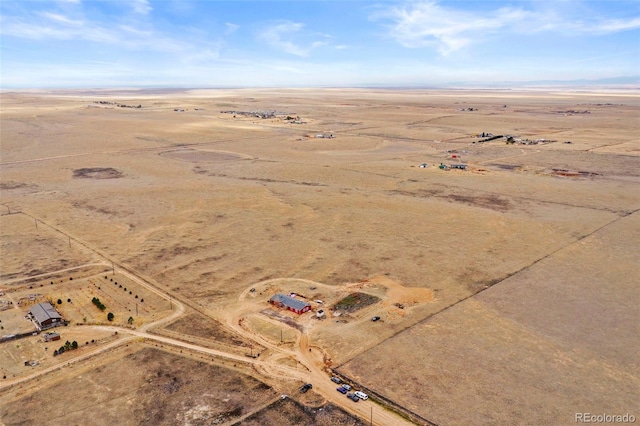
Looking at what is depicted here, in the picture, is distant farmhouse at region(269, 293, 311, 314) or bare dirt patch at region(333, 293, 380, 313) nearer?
distant farmhouse at region(269, 293, 311, 314)

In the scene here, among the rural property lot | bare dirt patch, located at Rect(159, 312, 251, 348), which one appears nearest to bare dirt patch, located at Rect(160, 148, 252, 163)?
bare dirt patch, located at Rect(159, 312, 251, 348)

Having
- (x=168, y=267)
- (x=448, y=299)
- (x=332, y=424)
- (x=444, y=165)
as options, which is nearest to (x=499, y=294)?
(x=448, y=299)

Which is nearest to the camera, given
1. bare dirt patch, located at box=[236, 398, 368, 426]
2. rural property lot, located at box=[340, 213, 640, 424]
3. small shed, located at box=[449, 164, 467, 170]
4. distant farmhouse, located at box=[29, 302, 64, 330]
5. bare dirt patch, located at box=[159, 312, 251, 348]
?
bare dirt patch, located at box=[236, 398, 368, 426]

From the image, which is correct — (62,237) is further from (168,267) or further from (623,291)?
(623,291)

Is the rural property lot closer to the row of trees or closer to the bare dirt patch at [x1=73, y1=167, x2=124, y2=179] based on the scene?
the row of trees

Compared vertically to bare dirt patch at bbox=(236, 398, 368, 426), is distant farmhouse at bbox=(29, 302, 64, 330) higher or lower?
higher

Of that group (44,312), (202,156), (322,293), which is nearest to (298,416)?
(322,293)

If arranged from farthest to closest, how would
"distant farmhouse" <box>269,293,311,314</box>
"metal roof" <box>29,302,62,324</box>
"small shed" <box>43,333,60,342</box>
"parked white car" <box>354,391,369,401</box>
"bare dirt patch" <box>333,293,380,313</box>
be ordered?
"bare dirt patch" <box>333,293,380,313</box> → "distant farmhouse" <box>269,293,311,314</box> → "metal roof" <box>29,302,62,324</box> → "small shed" <box>43,333,60,342</box> → "parked white car" <box>354,391,369,401</box>

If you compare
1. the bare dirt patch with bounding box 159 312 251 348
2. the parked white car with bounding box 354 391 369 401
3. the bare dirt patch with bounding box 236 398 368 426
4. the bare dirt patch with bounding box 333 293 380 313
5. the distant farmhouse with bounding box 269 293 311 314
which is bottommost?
the bare dirt patch with bounding box 236 398 368 426
